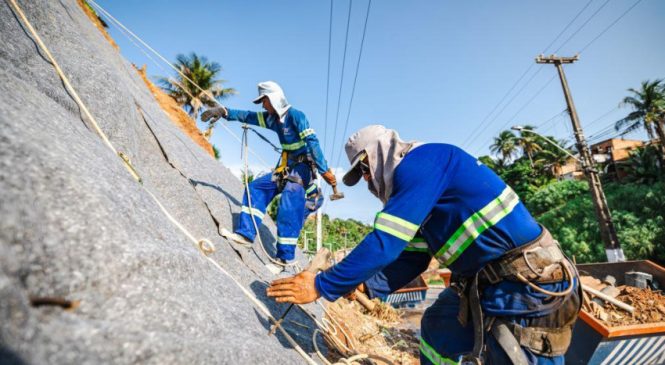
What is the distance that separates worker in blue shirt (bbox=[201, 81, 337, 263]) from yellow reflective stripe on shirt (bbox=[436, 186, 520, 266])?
2.14 m

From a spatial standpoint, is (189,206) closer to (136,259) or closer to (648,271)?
(136,259)

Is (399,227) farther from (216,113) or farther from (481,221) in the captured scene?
(216,113)

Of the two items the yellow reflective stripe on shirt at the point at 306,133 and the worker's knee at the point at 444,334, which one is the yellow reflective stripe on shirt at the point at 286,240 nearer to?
the yellow reflective stripe on shirt at the point at 306,133

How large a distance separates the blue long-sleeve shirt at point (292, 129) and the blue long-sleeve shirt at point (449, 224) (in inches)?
76.9

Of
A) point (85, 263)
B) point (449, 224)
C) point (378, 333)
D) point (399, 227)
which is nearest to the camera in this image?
point (85, 263)

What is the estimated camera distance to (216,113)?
3930 millimetres

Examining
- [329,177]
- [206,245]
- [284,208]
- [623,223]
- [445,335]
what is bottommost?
[206,245]

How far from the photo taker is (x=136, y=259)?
1.24 meters

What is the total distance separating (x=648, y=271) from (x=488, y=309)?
5.24 m

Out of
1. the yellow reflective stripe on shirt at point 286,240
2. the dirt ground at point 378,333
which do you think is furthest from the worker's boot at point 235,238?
the dirt ground at point 378,333

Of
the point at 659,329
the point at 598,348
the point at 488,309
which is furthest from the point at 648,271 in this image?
the point at 488,309

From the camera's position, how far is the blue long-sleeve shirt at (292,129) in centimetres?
368

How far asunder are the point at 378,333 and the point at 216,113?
385 cm

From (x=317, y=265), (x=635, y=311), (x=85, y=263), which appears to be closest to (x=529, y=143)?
(x=635, y=311)
